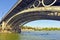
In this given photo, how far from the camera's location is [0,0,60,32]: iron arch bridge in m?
49.8

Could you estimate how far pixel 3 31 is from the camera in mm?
95312

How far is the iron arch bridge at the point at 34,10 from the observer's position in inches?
1962

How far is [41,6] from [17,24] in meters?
38.1

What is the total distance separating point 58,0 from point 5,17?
137 ft

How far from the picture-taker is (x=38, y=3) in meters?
58.0

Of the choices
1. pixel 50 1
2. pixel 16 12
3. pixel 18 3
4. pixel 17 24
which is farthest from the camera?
pixel 17 24

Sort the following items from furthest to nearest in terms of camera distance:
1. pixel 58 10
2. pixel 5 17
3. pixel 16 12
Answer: pixel 5 17 → pixel 16 12 → pixel 58 10

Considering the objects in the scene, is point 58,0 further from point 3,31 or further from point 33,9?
point 3,31

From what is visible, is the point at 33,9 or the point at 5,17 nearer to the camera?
the point at 33,9

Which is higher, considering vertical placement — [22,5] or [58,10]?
[22,5]

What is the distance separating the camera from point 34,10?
5728 centimetres

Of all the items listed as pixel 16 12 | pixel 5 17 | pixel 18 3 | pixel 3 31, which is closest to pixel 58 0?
pixel 18 3

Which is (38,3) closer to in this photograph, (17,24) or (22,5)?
(22,5)

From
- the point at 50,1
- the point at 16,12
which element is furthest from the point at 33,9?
the point at 16,12
